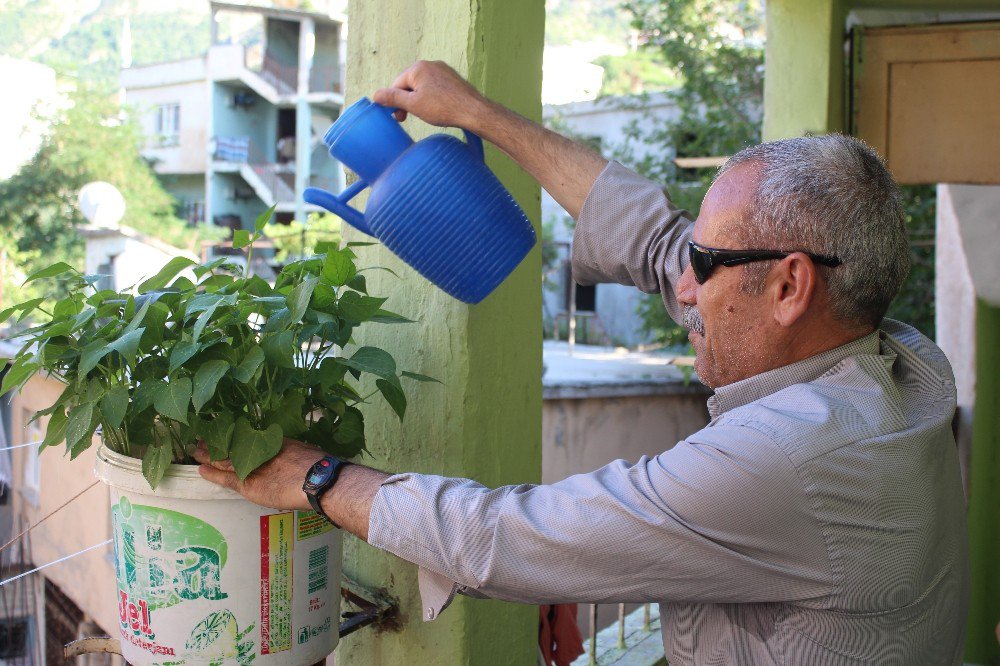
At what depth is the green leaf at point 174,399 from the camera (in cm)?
104

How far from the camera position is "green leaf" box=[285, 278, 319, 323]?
1.09 metres

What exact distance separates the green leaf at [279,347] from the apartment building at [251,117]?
57.9 feet

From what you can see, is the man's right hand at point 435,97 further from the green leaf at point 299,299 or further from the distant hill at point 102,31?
the distant hill at point 102,31

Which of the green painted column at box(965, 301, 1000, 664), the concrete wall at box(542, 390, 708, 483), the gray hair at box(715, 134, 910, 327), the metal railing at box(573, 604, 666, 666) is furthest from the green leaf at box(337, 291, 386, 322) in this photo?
the concrete wall at box(542, 390, 708, 483)

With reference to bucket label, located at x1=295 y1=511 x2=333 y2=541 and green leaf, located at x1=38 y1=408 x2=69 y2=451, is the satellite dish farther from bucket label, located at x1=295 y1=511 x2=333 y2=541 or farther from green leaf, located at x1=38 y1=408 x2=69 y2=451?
bucket label, located at x1=295 y1=511 x2=333 y2=541

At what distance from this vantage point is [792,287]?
103 centimetres

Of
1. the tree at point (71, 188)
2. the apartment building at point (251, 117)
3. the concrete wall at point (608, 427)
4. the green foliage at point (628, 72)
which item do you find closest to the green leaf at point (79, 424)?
the concrete wall at point (608, 427)

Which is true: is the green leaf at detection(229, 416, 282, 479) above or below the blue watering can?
below

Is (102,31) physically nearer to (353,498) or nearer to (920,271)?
(920,271)

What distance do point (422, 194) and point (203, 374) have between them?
1.16 ft

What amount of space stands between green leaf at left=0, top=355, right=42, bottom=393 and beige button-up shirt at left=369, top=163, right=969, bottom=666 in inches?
18.7

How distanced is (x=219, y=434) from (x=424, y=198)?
39cm

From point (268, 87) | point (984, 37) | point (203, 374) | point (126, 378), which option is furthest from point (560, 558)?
point (268, 87)

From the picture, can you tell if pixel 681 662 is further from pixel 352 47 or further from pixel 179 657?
pixel 352 47
